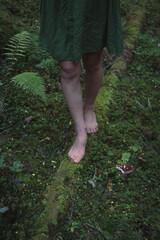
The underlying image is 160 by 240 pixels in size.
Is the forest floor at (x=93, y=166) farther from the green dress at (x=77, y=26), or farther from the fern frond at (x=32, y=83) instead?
the green dress at (x=77, y=26)

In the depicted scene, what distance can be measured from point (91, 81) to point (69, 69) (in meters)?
0.51

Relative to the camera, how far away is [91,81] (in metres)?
2.36

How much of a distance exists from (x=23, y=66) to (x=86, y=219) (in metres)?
2.33

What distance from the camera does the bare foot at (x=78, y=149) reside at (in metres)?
→ 2.22

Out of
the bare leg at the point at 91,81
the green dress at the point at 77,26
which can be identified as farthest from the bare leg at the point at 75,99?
the bare leg at the point at 91,81

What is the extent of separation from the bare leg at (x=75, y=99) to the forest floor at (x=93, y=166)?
A: 0.17 m

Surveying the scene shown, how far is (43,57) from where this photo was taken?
3578mm

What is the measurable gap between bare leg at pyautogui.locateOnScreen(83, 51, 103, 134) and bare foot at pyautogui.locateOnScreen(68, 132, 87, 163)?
303 mm

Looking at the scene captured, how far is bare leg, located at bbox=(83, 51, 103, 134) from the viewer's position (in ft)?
7.27

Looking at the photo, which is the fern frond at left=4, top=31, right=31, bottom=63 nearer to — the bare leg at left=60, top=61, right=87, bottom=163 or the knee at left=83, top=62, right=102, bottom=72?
the knee at left=83, top=62, right=102, bottom=72

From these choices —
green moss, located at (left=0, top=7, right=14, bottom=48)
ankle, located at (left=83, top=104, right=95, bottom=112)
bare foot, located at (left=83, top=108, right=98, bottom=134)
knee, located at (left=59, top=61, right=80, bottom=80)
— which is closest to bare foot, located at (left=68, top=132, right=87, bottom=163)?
bare foot, located at (left=83, top=108, right=98, bottom=134)

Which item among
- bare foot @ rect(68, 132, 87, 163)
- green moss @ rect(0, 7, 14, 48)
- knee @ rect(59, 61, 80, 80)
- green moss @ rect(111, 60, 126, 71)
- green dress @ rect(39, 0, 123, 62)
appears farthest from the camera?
green moss @ rect(111, 60, 126, 71)

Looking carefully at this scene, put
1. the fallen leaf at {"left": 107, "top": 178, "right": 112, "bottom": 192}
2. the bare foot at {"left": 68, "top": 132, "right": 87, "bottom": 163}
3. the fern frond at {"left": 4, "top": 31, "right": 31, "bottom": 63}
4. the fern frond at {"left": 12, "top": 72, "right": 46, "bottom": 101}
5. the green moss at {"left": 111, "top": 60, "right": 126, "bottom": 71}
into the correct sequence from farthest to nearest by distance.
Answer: the green moss at {"left": 111, "top": 60, "right": 126, "bottom": 71}
the fern frond at {"left": 4, "top": 31, "right": 31, "bottom": 63}
the fern frond at {"left": 12, "top": 72, "right": 46, "bottom": 101}
the bare foot at {"left": 68, "top": 132, "right": 87, "bottom": 163}
the fallen leaf at {"left": 107, "top": 178, "right": 112, "bottom": 192}

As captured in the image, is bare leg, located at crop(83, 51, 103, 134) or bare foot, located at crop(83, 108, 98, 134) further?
bare foot, located at crop(83, 108, 98, 134)
